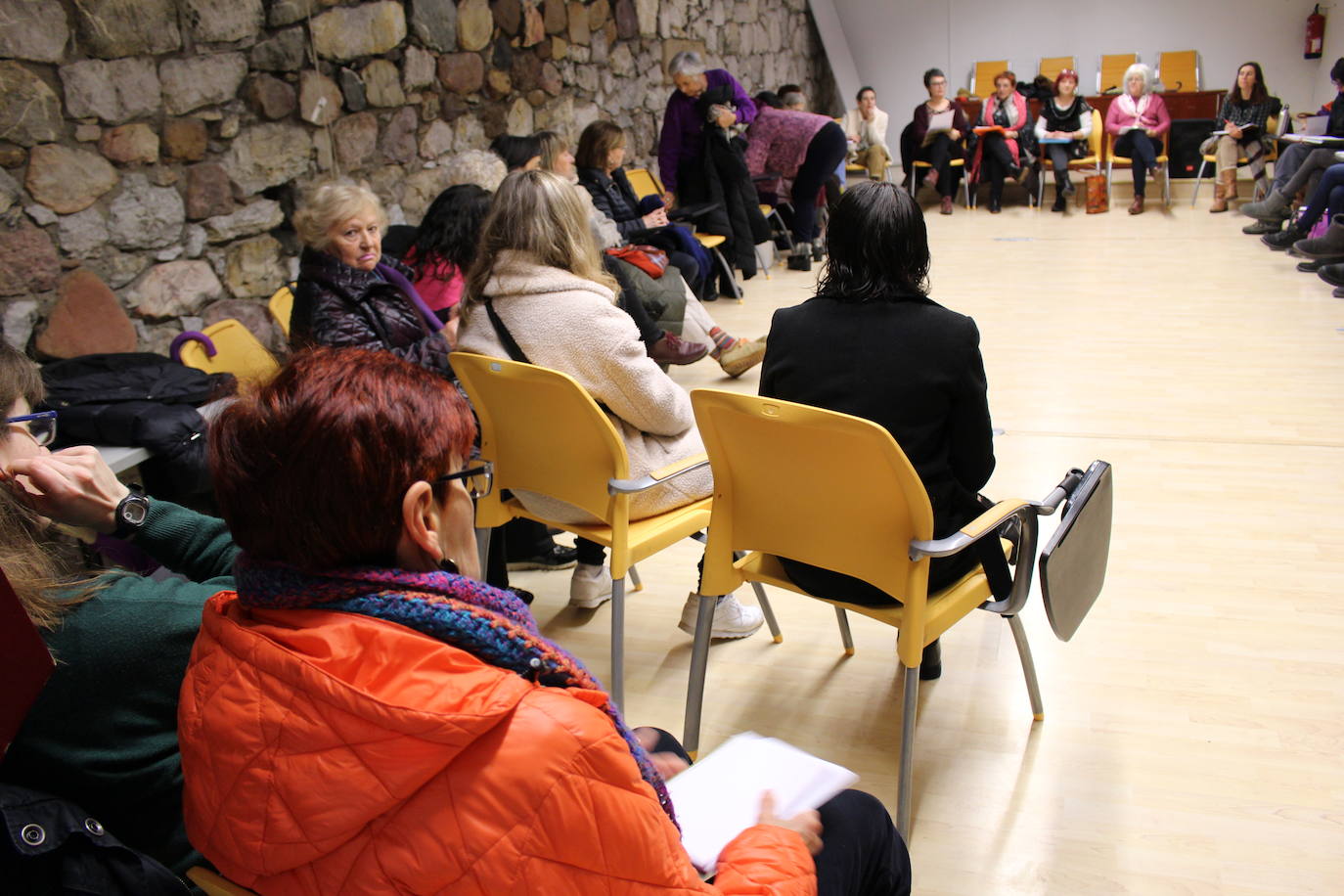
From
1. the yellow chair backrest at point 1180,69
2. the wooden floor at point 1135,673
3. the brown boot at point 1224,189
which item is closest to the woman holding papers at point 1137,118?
the brown boot at point 1224,189

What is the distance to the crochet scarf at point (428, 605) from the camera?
0.89 metres

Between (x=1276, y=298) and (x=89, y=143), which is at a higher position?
(x=89, y=143)

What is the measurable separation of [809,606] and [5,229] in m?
2.33

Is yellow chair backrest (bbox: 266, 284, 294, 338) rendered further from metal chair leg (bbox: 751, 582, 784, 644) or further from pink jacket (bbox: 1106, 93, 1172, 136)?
pink jacket (bbox: 1106, 93, 1172, 136)

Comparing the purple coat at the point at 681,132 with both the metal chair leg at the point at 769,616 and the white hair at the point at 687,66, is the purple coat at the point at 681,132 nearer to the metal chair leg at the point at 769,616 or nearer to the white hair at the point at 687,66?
the white hair at the point at 687,66

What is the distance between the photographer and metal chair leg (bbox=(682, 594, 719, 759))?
1.96 m

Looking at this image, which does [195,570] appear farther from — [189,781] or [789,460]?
[789,460]

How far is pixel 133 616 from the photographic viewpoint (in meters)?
1.06

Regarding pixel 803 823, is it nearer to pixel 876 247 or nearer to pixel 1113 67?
pixel 876 247

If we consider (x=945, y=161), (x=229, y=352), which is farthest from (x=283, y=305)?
(x=945, y=161)

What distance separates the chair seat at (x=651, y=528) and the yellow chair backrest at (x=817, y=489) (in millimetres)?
278

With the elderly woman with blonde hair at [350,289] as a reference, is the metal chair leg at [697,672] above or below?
below

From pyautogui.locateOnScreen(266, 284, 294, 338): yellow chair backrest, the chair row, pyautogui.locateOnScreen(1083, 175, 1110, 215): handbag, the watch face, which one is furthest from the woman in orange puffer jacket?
the chair row

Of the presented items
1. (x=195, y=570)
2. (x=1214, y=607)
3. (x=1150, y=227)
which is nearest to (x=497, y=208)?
(x=195, y=570)
